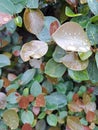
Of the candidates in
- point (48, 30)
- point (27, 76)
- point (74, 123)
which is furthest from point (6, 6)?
point (74, 123)

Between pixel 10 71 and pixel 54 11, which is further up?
pixel 54 11

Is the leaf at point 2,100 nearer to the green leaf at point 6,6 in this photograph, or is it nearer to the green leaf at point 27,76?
the green leaf at point 27,76

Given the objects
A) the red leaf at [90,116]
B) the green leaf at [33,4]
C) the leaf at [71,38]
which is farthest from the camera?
the red leaf at [90,116]

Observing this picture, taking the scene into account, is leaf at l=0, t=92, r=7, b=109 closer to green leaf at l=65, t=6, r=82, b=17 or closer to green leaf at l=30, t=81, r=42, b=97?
green leaf at l=30, t=81, r=42, b=97

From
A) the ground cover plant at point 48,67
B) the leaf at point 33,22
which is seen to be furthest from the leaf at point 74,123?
the leaf at point 33,22

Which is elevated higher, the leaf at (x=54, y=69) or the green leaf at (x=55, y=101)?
the leaf at (x=54, y=69)

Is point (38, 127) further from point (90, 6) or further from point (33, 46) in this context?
point (90, 6)

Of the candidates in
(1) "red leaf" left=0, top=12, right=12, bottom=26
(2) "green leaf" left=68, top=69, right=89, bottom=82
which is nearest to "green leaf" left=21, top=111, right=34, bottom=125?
(2) "green leaf" left=68, top=69, right=89, bottom=82

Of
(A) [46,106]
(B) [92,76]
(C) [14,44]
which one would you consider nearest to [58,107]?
(A) [46,106]
